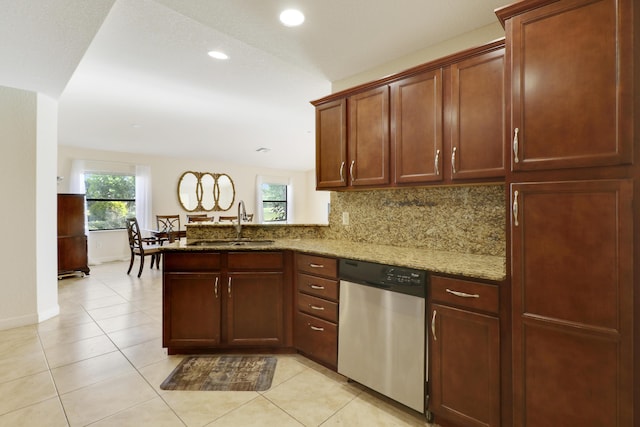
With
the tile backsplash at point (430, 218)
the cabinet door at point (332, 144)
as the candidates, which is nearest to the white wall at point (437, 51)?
the cabinet door at point (332, 144)

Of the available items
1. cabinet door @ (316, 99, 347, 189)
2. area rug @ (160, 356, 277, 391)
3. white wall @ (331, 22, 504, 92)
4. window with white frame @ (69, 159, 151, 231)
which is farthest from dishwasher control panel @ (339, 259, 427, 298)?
window with white frame @ (69, 159, 151, 231)

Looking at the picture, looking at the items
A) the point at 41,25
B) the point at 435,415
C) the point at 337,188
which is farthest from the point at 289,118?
the point at 435,415

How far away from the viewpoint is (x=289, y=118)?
212 inches

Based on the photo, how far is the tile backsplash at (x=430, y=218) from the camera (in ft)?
6.85

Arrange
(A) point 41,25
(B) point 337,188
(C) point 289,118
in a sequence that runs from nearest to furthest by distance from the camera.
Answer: (A) point 41,25 → (B) point 337,188 → (C) point 289,118

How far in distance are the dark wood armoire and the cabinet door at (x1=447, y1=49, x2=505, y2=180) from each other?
5792mm

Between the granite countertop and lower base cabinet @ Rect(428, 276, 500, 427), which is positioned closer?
lower base cabinet @ Rect(428, 276, 500, 427)

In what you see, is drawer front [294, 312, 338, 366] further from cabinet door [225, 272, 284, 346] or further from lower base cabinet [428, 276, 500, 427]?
lower base cabinet [428, 276, 500, 427]

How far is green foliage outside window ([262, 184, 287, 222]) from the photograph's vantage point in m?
9.16

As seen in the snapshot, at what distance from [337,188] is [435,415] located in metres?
1.71

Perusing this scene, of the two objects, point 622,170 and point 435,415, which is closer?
point 622,170

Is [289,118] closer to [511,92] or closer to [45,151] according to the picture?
[45,151]

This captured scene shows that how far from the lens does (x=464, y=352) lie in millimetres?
1556

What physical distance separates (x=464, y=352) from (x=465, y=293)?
300 mm
